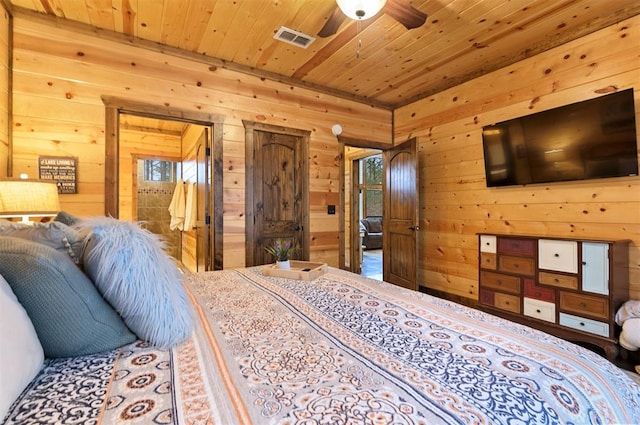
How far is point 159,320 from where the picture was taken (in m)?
0.88

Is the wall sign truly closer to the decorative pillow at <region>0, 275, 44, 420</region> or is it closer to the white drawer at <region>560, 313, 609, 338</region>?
the decorative pillow at <region>0, 275, 44, 420</region>

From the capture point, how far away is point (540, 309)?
248 cm

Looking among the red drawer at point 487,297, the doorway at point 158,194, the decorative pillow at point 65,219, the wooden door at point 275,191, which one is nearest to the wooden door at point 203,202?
the wooden door at point 275,191

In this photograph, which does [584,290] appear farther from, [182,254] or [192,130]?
[182,254]

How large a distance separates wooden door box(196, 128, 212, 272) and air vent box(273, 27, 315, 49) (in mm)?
1294

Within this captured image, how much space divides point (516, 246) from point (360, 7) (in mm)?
2380

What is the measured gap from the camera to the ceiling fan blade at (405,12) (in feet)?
6.15

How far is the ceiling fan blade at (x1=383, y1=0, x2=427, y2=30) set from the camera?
6.15 feet

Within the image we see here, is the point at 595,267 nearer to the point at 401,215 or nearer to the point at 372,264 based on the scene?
the point at 401,215

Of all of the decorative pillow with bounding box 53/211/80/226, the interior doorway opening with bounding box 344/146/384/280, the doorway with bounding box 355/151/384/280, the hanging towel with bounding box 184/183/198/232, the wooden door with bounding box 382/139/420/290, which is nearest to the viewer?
the decorative pillow with bounding box 53/211/80/226

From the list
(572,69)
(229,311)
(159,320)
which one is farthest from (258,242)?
(572,69)

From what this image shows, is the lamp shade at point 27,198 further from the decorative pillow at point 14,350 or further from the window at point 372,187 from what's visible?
the window at point 372,187

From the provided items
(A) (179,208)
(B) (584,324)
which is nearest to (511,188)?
(B) (584,324)

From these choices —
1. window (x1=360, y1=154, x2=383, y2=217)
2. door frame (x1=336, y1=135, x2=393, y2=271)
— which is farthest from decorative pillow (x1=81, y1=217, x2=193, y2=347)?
window (x1=360, y1=154, x2=383, y2=217)
